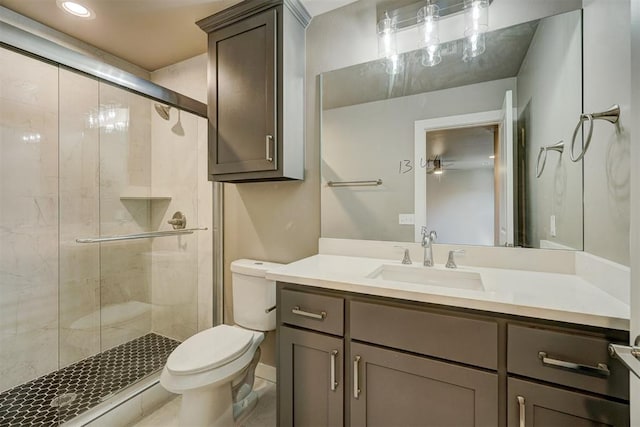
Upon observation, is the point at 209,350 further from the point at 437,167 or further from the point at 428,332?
the point at 437,167

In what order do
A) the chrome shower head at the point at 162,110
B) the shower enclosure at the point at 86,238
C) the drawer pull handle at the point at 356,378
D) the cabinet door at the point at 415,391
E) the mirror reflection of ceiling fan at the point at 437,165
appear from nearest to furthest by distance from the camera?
the cabinet door at the point at 415,391
the drawer pull handle at the point at 356,378
the mirror reflection of ceiling fan at the point at 437,165
the shower enclosure at the point at 86,238
the chrome shower head at the point at 162,110

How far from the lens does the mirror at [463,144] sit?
1195 millimetres

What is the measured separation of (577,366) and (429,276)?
0.59 meters

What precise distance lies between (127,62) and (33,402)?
8.00 ft

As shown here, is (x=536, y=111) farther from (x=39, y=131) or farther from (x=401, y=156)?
(x=39, y=131)

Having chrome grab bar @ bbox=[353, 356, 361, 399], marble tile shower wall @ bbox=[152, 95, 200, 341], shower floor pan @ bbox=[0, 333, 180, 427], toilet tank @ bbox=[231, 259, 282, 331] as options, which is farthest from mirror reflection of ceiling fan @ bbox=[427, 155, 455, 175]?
shower floor pan @ bbox=[0, 333, 180, 427]

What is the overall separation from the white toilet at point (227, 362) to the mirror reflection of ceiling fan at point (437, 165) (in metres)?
1.12

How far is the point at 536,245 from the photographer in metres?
1.24

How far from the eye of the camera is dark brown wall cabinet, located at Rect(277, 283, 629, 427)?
2.50 feet

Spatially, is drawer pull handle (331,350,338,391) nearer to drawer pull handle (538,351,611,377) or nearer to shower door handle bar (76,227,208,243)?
drawer pull handle (538,351,611,377)

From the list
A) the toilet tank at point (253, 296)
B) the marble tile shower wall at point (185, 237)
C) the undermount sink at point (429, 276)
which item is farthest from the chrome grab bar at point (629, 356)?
the marble tile shower wall at point (185, 237)

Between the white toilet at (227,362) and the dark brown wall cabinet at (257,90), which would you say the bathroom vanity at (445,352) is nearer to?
the white toilet at (227,362)

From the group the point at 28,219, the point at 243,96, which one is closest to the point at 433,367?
the point at 243,96

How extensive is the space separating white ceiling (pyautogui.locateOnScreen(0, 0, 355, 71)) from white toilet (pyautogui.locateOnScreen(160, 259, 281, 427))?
1.63 m
